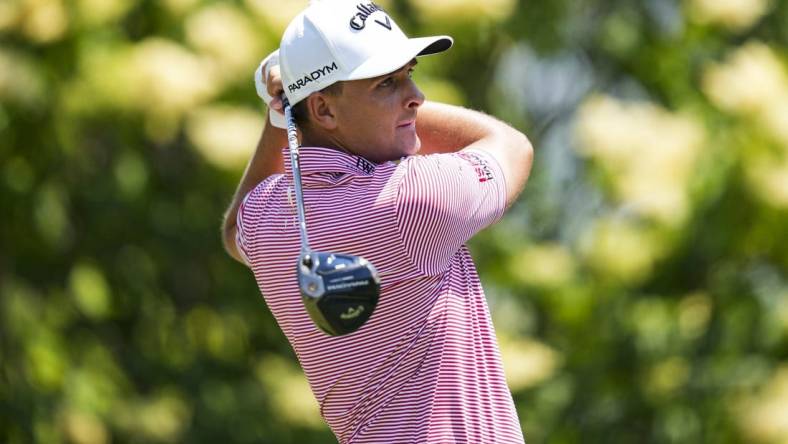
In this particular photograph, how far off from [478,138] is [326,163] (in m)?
0.40

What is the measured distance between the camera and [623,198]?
7.53 metres

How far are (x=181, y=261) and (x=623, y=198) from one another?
2.22 meters

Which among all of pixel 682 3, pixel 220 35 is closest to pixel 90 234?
pixel 220 35

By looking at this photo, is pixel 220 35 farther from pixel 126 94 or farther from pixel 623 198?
pixel 623 198

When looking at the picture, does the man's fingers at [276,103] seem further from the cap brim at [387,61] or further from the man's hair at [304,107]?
the cap brim at [387,61]

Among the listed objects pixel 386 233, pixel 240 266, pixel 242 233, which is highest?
pixel 386 233

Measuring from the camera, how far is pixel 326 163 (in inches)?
116

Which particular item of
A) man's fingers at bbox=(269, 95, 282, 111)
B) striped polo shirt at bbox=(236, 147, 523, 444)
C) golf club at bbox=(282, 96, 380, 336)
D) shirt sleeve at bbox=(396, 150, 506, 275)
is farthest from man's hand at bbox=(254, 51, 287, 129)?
golf club at bbox=(282, 96, 380, 336)

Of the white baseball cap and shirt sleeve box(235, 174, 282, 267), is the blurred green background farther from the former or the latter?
the white baseball cap

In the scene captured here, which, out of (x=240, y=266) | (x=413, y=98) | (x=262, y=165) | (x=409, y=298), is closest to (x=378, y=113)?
(x=413, y=98)

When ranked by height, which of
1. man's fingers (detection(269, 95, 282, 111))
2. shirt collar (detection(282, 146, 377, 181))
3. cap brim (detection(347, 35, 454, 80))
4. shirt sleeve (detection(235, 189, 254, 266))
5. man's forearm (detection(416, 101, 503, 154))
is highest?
cap brim (detection(347, 35, 454, 80))

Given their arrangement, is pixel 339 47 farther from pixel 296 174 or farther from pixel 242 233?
pixel 242 233

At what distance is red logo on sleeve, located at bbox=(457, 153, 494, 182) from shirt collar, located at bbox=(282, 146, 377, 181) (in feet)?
0.58

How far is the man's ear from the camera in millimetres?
3025
